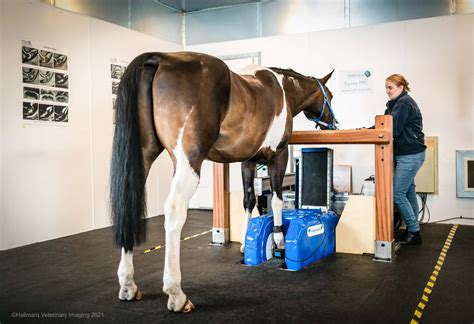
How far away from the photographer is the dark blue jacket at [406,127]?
4203 mm

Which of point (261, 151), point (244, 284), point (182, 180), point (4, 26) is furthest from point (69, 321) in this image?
point (4, 26)

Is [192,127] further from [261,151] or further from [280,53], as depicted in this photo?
[280,53]

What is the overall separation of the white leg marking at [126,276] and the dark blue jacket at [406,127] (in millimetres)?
2823

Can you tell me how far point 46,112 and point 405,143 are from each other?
3823 mm

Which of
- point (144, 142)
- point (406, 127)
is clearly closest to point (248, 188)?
point (144, 142)

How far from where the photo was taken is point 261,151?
3561 mm

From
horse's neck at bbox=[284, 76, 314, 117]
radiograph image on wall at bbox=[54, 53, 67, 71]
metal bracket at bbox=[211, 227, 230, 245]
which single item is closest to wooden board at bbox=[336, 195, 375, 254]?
horse's neck at bbox=[284, 76, 314, 117]

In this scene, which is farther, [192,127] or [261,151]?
[261,151]

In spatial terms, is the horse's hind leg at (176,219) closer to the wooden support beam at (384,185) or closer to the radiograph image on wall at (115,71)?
the wooden support beam at (384,185)

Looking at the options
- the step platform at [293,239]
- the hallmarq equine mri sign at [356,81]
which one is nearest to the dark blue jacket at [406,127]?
the step platform at [293,239]

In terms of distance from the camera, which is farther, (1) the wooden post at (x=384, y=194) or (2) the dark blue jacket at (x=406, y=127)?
(2) the dark blue jacket at (x=406, y=127)

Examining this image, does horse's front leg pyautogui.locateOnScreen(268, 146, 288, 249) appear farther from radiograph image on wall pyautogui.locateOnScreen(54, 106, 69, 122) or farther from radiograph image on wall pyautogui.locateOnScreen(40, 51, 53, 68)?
radiograph image on wall pyautogui.locateOnScreen(40, 51, 53, 68)

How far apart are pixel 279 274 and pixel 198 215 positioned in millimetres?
3292

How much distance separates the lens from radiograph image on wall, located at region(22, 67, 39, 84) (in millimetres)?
4588
